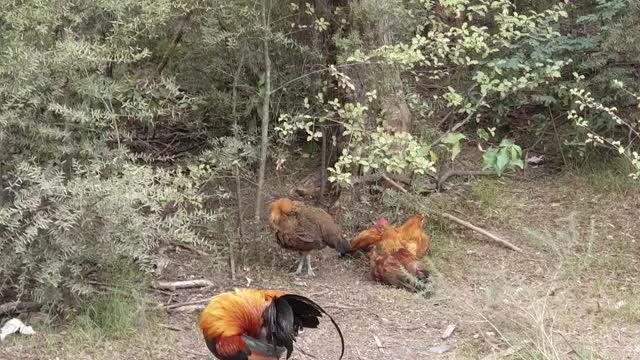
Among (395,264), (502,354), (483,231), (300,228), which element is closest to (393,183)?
(483,231)

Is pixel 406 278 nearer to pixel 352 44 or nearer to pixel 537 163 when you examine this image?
A: pixel 352 44

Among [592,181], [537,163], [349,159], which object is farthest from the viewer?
[537,163]

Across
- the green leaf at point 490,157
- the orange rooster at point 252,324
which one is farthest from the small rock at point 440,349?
the green leaf at point 490,157

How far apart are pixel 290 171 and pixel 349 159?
1468mm

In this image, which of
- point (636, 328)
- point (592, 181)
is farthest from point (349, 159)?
point (592, 181)

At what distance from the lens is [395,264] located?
5.70 m

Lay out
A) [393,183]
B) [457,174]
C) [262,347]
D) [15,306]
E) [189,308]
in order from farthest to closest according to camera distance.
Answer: [457,174]
[393,183]
[189,308]
[15,306]
[262,347]

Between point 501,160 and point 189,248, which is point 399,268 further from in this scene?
point 501,160

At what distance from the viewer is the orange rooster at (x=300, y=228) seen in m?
5.61

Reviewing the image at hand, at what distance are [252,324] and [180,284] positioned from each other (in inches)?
55.4

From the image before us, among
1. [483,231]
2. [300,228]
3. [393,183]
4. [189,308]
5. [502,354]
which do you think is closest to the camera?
[502,354]

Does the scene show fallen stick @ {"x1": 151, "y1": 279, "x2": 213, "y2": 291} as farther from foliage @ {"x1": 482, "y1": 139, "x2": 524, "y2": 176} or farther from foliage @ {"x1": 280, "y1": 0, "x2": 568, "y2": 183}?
foliage @ {"x1": 482, "y1": 139, "x2": 524, "y2": 176}

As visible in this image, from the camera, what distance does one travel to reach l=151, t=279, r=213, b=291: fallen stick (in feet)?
17.6

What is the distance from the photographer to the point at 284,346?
4090 millimetres
